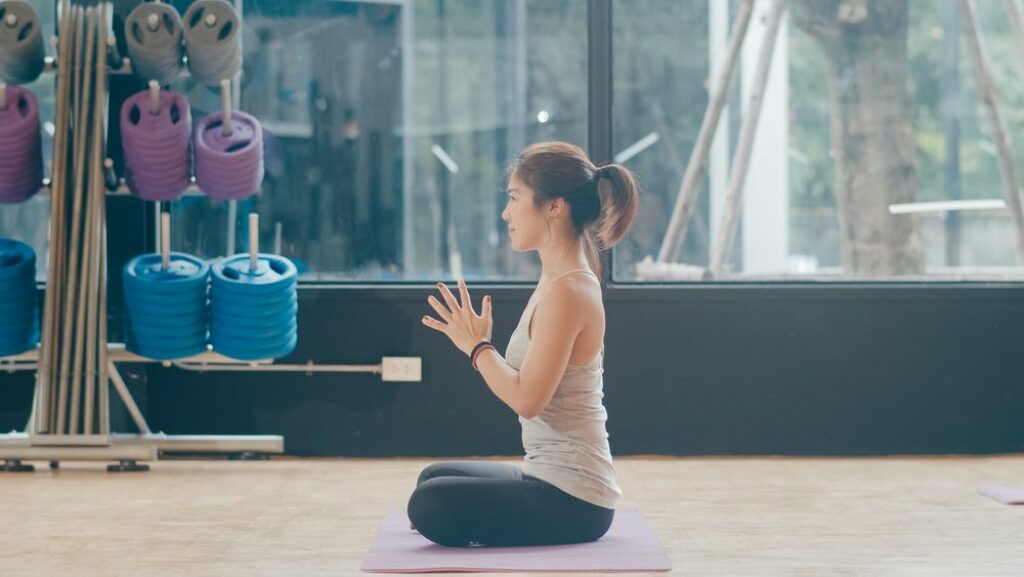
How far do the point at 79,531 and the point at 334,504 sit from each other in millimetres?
737

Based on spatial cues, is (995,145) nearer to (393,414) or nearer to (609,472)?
(393,414)

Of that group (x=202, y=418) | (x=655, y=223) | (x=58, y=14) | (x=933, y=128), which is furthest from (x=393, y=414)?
(x=933, y=128)

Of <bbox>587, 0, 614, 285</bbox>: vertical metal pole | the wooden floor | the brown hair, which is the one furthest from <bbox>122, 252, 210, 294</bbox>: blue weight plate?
the brown hair

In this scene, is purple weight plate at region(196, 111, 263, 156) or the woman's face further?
purple weight plate at region(196, 111, 263, 156)

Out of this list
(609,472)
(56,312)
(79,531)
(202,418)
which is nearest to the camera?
(609,472)

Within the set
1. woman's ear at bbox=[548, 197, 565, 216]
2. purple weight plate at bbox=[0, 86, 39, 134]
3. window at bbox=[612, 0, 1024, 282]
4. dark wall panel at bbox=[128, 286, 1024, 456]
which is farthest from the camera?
window at bbox=[612, 0, 1024, 282]

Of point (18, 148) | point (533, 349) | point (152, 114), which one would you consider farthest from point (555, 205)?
point (18, 148)

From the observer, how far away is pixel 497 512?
110 inches

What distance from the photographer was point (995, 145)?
5.00 m

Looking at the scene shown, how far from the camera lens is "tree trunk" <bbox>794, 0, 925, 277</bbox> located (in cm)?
497

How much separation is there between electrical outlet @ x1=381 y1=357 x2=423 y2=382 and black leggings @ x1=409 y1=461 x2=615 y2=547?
5.80 ft

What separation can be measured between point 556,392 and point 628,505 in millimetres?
917

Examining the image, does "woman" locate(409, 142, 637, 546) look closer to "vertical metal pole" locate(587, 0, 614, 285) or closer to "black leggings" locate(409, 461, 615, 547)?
"black leggings" locate(409, 461, 615, 547)

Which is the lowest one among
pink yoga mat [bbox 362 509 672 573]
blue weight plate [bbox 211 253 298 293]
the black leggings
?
pink yoga mat [bbox 362 509 672 573]
